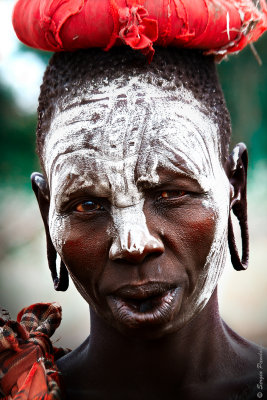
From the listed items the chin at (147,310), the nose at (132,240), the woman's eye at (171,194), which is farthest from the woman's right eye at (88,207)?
the chin at (147,310)

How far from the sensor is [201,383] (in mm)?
2936

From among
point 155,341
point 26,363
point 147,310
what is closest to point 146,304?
point 147,310

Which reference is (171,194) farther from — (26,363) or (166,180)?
(26,363)

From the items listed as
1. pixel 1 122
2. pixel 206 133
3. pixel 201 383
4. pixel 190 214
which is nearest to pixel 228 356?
pixel 201 383

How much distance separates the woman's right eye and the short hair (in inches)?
17.5

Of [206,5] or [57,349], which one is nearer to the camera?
[206,5]

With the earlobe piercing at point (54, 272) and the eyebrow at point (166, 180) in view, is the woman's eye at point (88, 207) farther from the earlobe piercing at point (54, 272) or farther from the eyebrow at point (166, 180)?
the earlobe piercing at point (54, 272)

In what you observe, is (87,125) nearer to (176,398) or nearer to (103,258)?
(103,258)

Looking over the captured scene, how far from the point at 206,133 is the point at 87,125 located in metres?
0.52

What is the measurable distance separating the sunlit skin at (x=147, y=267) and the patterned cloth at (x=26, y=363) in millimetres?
205

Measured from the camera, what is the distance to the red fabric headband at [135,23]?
8.57 feet

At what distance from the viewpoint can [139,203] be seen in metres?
2.62

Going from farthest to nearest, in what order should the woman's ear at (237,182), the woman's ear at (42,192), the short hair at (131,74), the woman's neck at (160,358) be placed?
the woman's ear at (42,192)
the woman's ear at (237,182)
the woman's neck at (160,358)
the short hair at (131,74)

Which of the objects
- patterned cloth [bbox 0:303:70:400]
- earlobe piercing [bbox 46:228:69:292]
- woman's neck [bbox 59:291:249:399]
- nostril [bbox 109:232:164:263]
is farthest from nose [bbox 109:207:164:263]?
earlobe piercing [bbox 46:228:69:292]
